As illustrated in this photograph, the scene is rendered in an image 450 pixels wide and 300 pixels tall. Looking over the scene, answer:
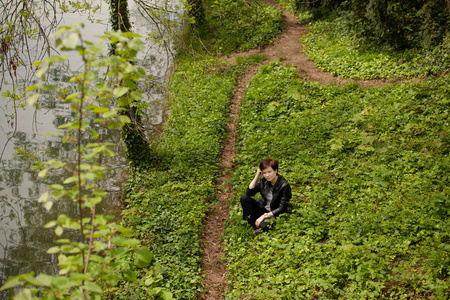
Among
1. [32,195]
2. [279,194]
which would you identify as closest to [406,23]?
[279,194]

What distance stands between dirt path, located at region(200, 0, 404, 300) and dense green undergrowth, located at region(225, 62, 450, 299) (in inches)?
10.4

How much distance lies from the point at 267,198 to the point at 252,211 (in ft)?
1.21

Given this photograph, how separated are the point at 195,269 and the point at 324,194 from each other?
2.76 meters

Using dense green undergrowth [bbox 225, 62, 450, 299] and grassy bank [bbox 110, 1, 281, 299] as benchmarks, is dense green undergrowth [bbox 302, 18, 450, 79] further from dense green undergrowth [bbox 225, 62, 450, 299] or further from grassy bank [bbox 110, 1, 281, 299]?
grassy bank [bbox 110, 1, 281, 299]

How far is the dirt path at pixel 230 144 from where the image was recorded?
20.1ft

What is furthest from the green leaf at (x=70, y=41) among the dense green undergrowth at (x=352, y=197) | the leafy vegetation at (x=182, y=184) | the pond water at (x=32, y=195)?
the leafy vegetation at (x=182, y=184)

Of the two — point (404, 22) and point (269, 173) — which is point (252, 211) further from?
point (404, 22)

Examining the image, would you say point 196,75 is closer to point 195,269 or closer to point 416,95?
point 416,95

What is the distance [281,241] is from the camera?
594cm

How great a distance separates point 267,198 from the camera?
6520mm

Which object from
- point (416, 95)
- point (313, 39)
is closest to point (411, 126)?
point (416, 95)

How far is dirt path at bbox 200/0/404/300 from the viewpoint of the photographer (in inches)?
241

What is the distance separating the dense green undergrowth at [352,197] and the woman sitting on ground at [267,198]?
9.9 inches

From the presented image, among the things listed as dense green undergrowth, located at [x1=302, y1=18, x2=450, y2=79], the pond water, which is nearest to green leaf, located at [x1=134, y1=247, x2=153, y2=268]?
the pond water
